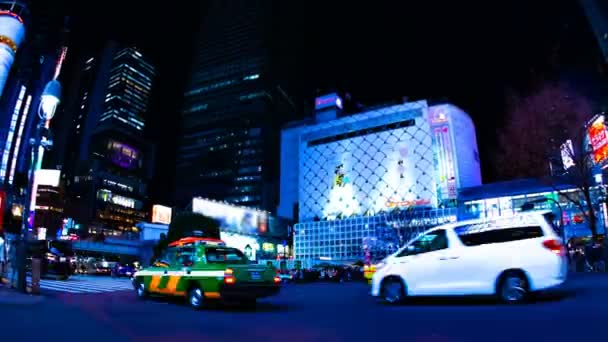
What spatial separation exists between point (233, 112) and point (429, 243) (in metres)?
149

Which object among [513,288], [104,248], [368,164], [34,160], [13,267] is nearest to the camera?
[513,288]

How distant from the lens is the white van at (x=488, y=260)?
28.7 ft

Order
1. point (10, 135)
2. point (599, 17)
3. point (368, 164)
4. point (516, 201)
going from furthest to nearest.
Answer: point (368, 164) → point (10, 135) → point (516, 201) → point (599, 17)

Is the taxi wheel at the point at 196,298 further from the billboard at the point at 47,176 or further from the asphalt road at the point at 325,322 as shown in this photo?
the billboard at the point at 47,176

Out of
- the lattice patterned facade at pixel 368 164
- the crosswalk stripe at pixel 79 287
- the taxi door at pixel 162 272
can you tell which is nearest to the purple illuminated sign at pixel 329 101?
the lattice patterned facade at pixel 368 164

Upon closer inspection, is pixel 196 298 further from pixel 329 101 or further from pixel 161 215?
pixel 329 101

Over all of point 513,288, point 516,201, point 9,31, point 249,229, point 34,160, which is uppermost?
A: point 9,31

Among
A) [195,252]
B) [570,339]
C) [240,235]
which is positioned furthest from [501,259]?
[240,235]

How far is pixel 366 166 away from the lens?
9881cm

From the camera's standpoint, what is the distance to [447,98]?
90.6m

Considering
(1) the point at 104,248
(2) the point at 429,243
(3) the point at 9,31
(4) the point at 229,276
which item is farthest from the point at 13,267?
(3) the point at 9,31

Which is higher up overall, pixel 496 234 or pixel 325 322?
pixel 496 234

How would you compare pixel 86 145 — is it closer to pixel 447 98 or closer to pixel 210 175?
pixel 210 175

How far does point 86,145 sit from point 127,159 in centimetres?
1350
